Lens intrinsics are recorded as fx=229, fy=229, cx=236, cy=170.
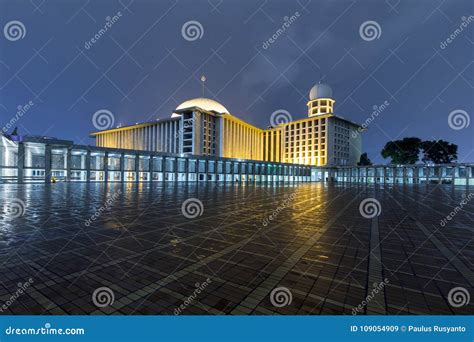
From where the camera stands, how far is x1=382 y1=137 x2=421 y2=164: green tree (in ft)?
183

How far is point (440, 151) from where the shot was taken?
5409 centimetres

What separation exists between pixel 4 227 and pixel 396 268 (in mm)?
8500

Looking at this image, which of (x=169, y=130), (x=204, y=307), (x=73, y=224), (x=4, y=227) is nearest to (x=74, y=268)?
(x=204, y=307)

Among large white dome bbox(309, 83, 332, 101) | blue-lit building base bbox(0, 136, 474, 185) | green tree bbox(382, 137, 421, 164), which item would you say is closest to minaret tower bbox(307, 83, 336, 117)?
large white dome bbox(309, 83, 332, 101)

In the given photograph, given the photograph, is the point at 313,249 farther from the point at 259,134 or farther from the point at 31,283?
the point at 259,134

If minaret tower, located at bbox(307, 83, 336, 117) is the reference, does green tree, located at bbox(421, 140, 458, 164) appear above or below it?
below

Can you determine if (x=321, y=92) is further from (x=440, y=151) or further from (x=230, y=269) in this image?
(x=230, y=269)

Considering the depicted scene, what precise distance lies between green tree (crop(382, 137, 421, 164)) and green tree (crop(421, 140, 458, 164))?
194 centimetres

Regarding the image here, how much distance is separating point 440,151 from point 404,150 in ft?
23.3

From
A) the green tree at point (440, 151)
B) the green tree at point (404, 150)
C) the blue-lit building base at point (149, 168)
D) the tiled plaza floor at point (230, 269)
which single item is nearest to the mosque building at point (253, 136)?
the blue-lit building base at point (149, 168)

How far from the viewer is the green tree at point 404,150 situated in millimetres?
55656

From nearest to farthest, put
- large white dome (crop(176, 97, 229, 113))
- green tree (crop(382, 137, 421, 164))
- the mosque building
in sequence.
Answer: green tree (crop(382, 137, 421, 164))
the mosque building
large white dome (crop(176, 97, 229, 113))

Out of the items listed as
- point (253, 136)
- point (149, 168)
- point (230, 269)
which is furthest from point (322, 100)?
point (230, 269)

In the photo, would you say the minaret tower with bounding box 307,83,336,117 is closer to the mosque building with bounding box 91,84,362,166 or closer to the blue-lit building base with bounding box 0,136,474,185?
the mosque building with bounding box 91,84,362,166
